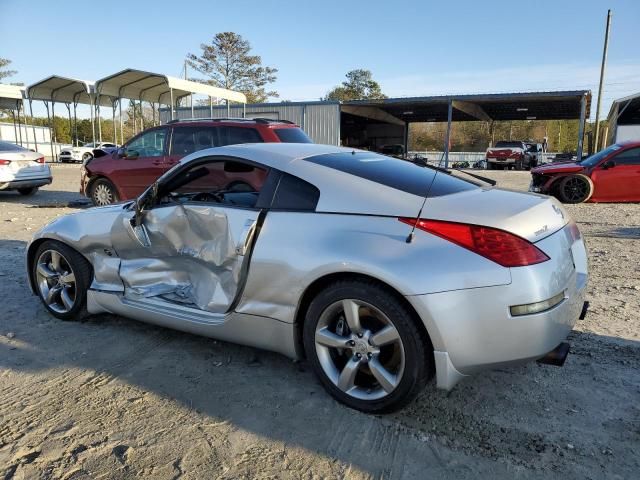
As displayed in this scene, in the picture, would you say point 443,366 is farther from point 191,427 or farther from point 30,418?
point 30,418

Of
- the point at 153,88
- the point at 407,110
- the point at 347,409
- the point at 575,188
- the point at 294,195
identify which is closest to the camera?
the point at 347,409

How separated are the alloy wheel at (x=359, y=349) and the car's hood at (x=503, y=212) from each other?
630 mm

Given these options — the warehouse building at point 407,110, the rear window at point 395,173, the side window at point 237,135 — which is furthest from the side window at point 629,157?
the warehouse building at point 407,110

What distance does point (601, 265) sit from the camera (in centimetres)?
584

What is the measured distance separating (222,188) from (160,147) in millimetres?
5492

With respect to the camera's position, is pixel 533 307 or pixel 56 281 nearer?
pixel 533 307

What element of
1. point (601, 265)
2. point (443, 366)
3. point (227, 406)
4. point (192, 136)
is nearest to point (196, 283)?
point (227, 406)

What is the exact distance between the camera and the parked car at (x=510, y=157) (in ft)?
104

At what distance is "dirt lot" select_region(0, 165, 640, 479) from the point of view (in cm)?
232

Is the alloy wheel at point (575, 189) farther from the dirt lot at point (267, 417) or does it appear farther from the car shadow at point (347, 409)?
the car shadow at point (347, 409)

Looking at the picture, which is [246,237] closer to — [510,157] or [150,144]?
[150,144]

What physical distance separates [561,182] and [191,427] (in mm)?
10723

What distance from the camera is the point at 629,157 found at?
1082 cm

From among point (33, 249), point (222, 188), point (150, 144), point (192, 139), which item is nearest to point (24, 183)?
point (150, 144)
